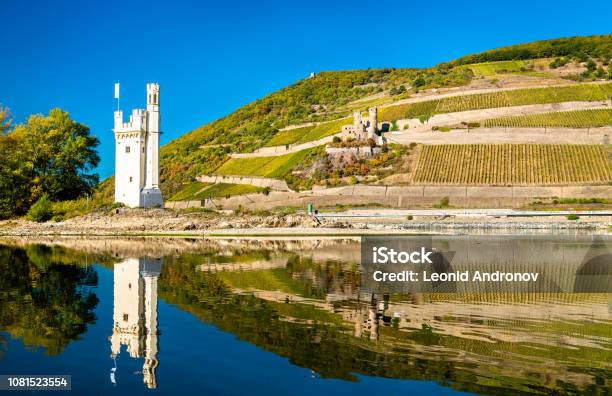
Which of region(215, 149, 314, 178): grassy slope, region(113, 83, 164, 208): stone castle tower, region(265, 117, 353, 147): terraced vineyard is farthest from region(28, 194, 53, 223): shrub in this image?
region(265, 117, 353, 147): terraced vineyard

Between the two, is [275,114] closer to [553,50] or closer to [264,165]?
[264,165]

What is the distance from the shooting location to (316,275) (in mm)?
27016

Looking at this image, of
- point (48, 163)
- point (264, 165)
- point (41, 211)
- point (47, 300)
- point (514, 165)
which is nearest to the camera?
point (47, 300)

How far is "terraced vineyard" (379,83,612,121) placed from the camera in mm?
93500

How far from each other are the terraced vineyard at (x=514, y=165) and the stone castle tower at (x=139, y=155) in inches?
1191

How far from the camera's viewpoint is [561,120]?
86.9 metres

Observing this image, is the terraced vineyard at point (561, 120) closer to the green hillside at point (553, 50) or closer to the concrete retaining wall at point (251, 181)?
the concrete retaining wall at point (251, 181)

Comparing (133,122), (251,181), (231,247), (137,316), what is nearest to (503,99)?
(251,181)

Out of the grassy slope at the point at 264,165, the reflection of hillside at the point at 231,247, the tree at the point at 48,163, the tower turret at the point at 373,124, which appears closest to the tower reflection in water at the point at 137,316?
the reflection of hillside at the point at 231,247

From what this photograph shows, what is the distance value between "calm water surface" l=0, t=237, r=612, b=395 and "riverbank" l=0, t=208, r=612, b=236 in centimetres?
3004

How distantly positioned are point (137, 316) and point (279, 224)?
136 ft

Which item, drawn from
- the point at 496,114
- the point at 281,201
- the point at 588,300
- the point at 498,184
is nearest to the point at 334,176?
the point at 281,201

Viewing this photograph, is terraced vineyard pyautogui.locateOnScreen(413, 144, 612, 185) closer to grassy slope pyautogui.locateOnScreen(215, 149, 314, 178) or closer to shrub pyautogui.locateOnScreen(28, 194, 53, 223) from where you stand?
grassy slope pyautogui.locateOnScreen(215, 149, 314, 178)

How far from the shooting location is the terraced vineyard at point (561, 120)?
84.7m
